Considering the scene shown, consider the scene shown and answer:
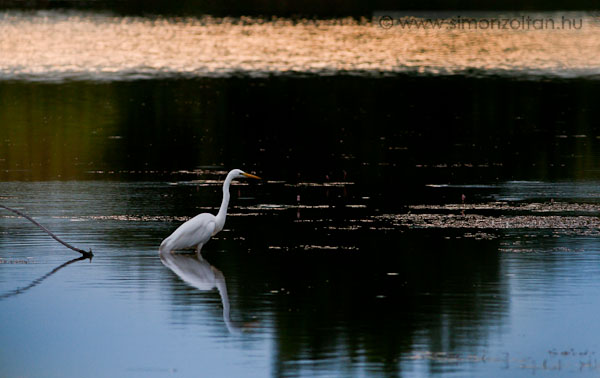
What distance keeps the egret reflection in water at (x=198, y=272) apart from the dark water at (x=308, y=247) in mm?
50

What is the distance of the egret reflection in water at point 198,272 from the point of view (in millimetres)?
15820

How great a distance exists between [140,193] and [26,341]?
394 inches

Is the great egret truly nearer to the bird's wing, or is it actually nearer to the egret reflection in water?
the bird's wing

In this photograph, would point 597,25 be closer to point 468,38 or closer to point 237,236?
point 468,38

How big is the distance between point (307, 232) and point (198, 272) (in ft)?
9.98

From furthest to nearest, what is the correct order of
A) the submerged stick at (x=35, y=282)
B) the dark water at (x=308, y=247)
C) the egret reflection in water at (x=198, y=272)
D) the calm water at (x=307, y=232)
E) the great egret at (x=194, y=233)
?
1. the great egret at (x=194, y=233)
2. the egret reflection in water at (x=198, y=272)
3. the submerged stick at (x=35, y=282)
4. the calm water at (x=307, y=232)
5. the dark water at (x=308, y=247)

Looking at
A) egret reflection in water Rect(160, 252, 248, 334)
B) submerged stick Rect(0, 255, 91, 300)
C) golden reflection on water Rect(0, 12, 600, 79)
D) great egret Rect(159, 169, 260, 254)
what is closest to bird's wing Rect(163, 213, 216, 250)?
great egret Rect(159, 169, 260, 254)

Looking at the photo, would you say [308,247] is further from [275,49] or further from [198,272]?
[275,49]

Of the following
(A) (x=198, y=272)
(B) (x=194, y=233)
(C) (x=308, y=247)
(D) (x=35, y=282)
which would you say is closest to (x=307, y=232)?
(C) (x=308, y=247)

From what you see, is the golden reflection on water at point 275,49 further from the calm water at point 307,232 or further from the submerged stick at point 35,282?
the submerged stick at point 35,282

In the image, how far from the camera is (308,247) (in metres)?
18.5

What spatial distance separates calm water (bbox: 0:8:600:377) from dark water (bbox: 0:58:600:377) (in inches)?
1.7

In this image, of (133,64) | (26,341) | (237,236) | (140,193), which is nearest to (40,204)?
(140,193)

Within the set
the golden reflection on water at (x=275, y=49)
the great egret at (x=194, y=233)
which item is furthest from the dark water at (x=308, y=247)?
the golden reflection on water at (x=275, y=49)
